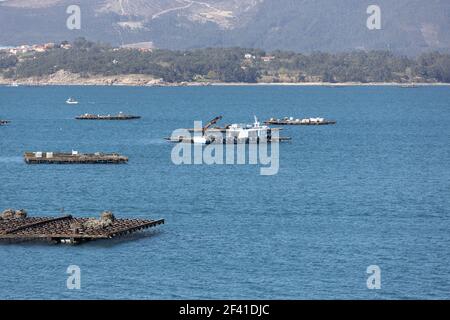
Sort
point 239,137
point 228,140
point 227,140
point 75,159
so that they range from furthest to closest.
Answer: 1. point 239,137
2. point 227,140
3. point 228,140
4. point 75,159

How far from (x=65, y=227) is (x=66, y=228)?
1.71 ft

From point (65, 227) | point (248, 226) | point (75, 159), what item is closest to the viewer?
point (65, 227)

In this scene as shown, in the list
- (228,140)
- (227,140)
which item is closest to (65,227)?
(228,140)

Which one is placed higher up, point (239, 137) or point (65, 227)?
point (239, 137)

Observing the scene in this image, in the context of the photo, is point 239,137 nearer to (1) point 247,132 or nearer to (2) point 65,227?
(1) point 247,132

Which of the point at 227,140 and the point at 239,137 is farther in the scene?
the point at 239,137

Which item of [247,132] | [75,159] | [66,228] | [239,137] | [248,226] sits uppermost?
[247,132]

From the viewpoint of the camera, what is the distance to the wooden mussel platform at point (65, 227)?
7094 centimetres

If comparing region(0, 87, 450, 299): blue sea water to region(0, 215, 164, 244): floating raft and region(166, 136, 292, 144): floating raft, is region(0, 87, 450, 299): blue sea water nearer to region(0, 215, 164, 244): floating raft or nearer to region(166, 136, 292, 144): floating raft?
region(0, 215, 164, 244): floating raft

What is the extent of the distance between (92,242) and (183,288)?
1280 cm

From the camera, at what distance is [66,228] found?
2889 inches
